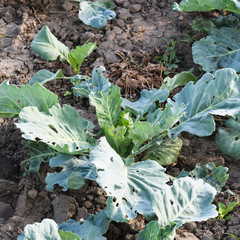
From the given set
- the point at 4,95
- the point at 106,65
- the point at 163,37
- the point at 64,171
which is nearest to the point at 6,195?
the point at 64,171

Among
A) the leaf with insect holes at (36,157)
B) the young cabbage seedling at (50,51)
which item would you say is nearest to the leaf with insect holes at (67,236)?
the leaf with insect holes at (36,157)

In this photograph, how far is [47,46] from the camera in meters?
3.01

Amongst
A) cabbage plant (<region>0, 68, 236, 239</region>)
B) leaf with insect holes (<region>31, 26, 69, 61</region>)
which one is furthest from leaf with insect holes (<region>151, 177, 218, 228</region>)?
leaf with insect holes (<region>31, 26, 69, 61</region>)

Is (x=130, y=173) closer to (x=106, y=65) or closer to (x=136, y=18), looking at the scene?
(x=106, y=65)

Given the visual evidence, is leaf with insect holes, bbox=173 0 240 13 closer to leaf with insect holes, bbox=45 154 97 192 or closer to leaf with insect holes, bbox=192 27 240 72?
leaf with insect holes, bbox=192 27 240 72

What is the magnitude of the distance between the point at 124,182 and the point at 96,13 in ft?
6.28

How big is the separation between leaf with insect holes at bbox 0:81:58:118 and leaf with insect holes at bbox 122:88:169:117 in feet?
1.59

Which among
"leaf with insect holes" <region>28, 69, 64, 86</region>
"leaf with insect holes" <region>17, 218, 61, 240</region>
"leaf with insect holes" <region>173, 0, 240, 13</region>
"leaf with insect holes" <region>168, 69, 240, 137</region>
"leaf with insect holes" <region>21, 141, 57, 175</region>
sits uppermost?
"leaf with insect holes" <region>173, 0, 240, 13</region>

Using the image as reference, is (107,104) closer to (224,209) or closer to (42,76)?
(42,76)

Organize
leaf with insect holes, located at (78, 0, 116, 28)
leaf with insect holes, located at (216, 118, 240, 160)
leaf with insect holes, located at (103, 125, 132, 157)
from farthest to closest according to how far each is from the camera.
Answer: leaf with insect holes, located at (78, 0, 116, 28) < leaf with insect holes, located at (216, 118, 240, 160) < leaf with insect holes, located at (103, 125, 132, 157)

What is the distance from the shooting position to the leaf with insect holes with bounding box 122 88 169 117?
8.39ft

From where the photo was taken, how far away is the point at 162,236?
6.37 ft

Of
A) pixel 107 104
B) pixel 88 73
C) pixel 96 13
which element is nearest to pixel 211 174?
pixel 107 104

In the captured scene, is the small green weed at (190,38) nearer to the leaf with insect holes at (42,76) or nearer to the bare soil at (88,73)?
the bare soil at (88,73)
